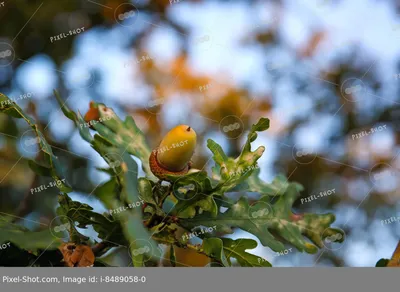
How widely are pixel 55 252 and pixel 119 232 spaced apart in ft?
0.38

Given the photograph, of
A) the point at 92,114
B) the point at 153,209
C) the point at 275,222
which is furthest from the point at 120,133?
the point at 275,222

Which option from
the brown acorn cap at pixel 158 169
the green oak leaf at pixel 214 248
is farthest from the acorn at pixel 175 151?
the green oak leaf at pixel 214 248

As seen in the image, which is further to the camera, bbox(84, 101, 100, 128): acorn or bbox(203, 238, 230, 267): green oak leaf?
bbox(84, 101, 100, 128): acorn

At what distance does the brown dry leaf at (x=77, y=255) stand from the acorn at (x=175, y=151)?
14 cm

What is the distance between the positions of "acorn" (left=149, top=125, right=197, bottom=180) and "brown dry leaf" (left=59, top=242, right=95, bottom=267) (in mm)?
141

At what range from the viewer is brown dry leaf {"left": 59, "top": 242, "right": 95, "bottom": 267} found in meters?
0.78

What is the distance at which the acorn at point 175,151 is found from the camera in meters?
0.81

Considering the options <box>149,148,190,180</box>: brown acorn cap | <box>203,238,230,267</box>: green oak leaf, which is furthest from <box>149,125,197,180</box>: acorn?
<box>203,238,230,267</box>: green oak leaf

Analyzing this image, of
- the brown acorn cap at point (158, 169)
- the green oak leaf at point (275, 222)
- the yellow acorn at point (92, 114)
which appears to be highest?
the yellow acorn at point (92, 114)

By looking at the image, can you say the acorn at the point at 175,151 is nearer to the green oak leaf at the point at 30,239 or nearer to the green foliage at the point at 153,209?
the green foliage at the point at 153,209

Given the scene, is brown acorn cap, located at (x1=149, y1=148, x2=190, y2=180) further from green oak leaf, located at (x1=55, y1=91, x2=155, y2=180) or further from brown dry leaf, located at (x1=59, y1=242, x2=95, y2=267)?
brown dry leaf, located at (x1=59, y1=242, x2=95, y2=267)

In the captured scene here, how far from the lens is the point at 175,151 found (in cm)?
81

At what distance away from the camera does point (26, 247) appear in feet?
2.56
